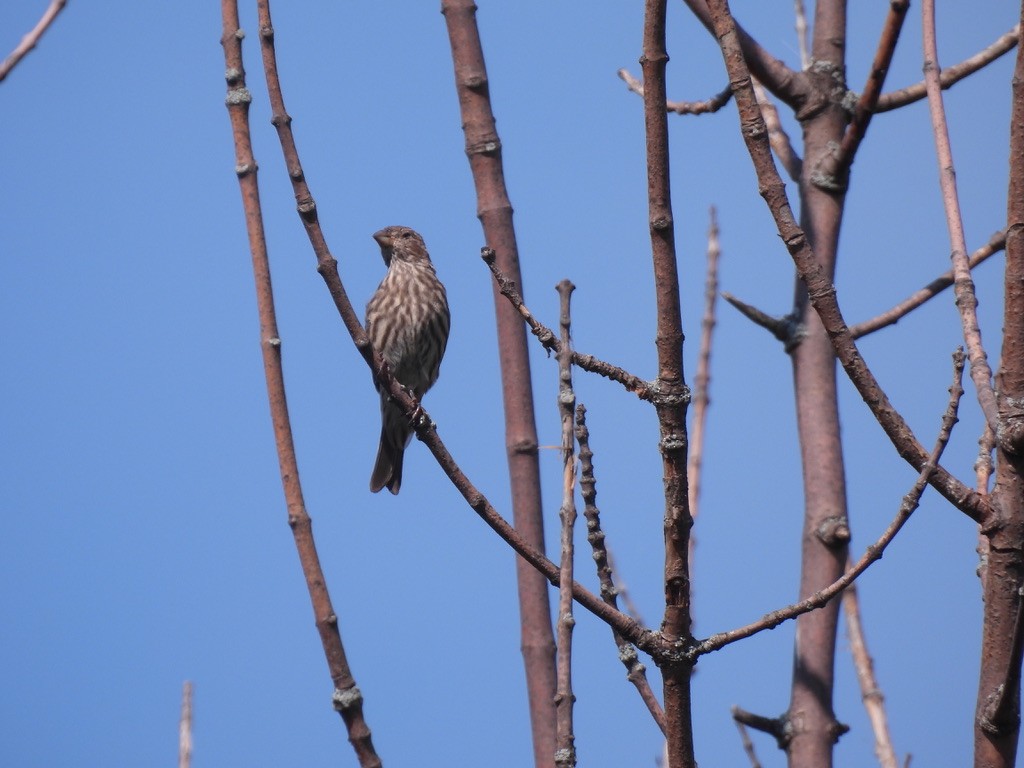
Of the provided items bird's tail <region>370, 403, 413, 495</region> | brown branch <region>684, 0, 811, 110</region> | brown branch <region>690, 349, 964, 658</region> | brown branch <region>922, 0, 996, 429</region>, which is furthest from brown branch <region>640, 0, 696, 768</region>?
bird's tail <region>370, 403, 413, 495</region>

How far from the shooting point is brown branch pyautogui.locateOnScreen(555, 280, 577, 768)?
6.17 feet

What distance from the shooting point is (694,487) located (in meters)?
3.48


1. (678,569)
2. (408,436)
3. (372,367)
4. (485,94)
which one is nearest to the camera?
(678,569)

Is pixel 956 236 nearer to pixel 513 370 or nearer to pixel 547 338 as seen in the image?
pixel 547 338

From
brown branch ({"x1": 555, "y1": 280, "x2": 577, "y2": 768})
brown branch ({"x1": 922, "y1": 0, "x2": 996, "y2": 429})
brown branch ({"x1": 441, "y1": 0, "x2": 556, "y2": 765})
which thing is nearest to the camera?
brown branch ({"x1": 555, "y1": 280, "x2": 577, "y2": 768})

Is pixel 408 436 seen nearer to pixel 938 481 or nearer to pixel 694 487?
pixel 694 487

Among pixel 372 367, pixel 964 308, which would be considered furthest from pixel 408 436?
pixel 964 308

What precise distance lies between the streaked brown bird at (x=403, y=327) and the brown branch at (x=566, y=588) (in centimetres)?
473

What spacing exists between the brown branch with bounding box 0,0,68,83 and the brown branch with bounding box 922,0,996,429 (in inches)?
67.2

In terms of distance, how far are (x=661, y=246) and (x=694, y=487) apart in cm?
149

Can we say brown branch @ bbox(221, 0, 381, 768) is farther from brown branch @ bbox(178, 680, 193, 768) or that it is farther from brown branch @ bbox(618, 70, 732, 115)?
brown branch @ bbox(618, 70, 732, 115)

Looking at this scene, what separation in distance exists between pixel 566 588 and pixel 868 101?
98.3 inches

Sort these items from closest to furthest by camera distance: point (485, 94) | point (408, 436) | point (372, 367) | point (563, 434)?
point (563, 434) → point (372, 367) → point (485, 94) → point (408, 436)

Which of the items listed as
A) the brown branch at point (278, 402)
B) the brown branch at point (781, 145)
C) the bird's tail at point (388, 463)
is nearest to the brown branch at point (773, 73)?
the brown branch at point (781, 145)
